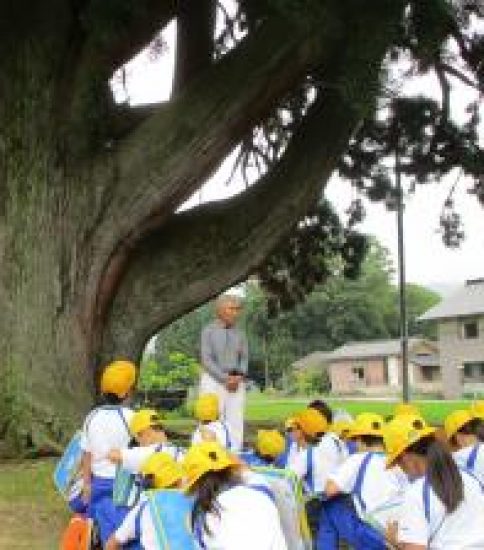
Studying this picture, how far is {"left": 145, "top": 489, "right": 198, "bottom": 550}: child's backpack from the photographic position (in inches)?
201

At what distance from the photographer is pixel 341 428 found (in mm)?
8242

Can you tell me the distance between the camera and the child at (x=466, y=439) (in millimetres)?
6586

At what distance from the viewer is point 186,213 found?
1425 cm

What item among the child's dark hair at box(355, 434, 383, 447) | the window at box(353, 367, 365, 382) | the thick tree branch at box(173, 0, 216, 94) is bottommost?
the child's dark hair at box(355, 434, 383, 447)

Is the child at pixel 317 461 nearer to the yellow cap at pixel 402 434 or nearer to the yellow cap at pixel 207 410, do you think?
the yellow cap at pixel 207 410

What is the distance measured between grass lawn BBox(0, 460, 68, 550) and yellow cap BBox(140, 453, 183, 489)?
2.61 metres

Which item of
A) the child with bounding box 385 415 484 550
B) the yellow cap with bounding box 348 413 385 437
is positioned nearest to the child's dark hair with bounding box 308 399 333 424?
the yellow cap with bounding box 348 413 385 437

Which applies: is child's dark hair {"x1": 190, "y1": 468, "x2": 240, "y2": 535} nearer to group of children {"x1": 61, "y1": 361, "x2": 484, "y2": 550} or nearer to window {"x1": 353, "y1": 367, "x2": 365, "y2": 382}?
group of children {"x1": 61, "y1": 361, "x2": 484, "y2": 550}

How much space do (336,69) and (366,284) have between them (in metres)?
81.1

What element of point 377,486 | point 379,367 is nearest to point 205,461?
point 377,486

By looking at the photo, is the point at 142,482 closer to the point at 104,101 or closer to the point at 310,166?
the point at 104,101

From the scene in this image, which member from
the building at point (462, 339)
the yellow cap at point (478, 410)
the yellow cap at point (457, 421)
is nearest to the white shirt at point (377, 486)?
the yellow cap at point (457, 421)

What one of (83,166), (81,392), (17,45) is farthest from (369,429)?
(17,45)

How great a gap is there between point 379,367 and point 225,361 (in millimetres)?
75128
